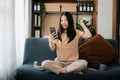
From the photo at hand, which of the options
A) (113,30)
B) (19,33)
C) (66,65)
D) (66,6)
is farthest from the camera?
(66,6)

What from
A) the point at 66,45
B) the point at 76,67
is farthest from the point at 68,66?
the point at 66,45

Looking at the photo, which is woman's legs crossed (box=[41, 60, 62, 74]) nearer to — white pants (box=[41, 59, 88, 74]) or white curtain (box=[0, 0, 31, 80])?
white pants (box=[41, 59, 88, 74])

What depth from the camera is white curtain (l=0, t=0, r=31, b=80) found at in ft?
11.1

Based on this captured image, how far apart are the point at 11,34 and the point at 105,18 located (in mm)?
2251

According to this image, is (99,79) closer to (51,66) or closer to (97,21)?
(51,66)

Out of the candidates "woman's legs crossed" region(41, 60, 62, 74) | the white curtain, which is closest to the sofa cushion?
"woman's legs crossed" region(41, 60, 62, 74)

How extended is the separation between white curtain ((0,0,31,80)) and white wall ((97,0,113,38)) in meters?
1.60

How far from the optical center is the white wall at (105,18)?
5.04 metres

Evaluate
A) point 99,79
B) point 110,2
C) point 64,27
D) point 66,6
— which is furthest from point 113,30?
point 99,79

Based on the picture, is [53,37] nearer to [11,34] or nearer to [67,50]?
[67,50]

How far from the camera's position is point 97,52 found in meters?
3.67

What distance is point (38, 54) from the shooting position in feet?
12.7

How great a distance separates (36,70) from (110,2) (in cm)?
259

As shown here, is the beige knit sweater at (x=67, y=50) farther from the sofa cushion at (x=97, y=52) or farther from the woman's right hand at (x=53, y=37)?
the sofa cushion at (x=97, y=52)
